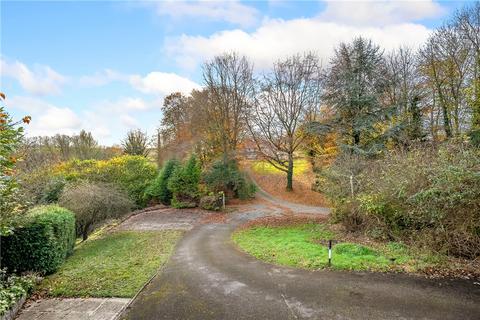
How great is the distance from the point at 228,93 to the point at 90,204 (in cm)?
1732

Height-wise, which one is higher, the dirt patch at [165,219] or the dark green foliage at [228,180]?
the dark green foliage at [228,180]

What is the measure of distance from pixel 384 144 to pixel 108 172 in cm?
2214

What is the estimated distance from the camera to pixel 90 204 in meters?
15.0

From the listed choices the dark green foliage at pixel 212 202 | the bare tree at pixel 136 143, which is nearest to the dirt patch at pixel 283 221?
the dark green foliage at pixel 212 202

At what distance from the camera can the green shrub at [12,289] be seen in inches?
276

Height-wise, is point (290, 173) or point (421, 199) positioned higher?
point (290, 173)

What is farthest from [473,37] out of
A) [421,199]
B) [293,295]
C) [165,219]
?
[165,219]

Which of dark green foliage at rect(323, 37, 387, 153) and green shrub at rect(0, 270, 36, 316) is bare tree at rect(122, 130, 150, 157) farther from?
green shrub at rect(0, 270, 36, 316)

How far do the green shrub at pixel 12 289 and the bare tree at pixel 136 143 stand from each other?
29466 mm

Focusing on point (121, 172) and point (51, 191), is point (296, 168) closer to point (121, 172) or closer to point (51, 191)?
point (121, 172)

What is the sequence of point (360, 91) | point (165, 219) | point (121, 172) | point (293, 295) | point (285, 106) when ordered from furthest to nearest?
point (285, 106) < point (121, 172) < point (360, 91) < point (165, 219) < point (293, 295)

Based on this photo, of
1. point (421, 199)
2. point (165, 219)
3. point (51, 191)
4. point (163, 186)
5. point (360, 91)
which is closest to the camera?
point (421, 199)

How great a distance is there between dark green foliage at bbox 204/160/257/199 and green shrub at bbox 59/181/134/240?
28.7 ft

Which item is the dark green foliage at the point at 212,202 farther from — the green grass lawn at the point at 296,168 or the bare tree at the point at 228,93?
the green grass lawn at the point at 296,168
